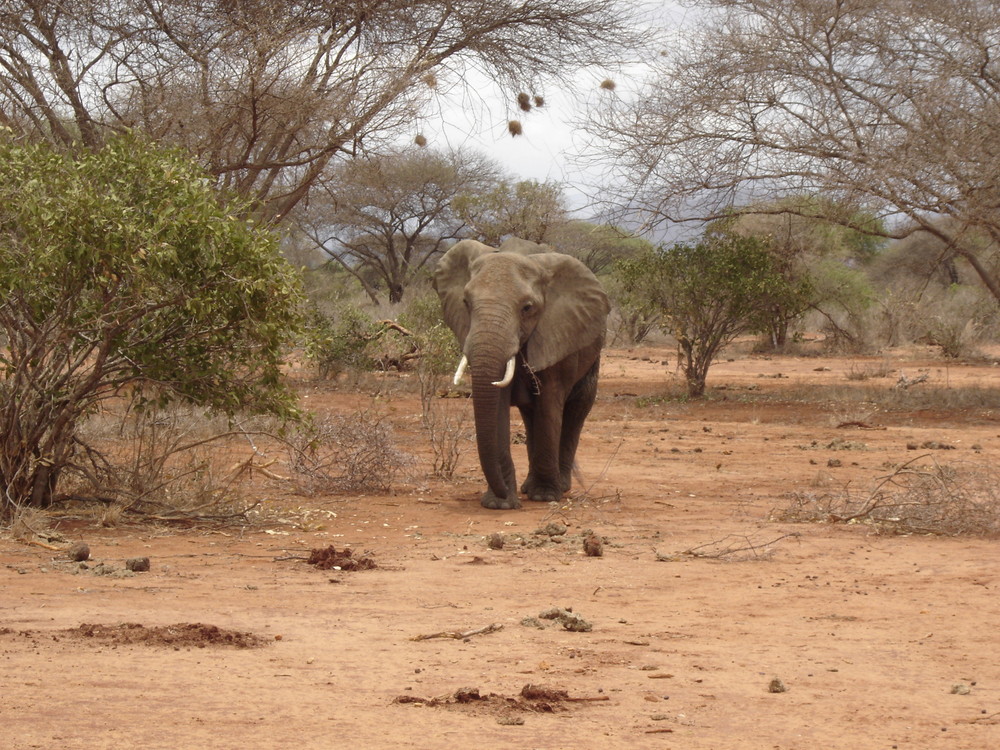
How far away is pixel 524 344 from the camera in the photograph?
9023mm

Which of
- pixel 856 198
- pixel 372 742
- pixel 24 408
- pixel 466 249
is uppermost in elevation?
pixel 856 198

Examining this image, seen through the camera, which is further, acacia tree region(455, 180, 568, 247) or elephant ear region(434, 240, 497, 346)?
acacia tree region(455, 180, 568, 247)

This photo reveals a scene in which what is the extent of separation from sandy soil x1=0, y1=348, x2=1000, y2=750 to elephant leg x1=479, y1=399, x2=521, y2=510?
194mm

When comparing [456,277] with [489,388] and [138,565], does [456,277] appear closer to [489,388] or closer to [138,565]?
[489,388]

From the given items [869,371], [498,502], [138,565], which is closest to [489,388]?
[498,502]

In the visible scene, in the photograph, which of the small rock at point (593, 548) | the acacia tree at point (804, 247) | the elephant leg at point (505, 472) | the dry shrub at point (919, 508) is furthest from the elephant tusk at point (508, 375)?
the acacia tree at point (804, 247)

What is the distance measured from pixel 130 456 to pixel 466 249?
304 cm

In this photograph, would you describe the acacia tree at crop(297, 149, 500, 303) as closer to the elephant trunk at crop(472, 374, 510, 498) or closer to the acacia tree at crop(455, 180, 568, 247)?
the acacia tree at crop(455, 180, 568, 247)

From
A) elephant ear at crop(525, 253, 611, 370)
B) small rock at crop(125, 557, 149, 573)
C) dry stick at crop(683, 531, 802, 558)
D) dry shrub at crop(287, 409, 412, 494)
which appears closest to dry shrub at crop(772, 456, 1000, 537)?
dry stick at crop(683, 531, 802, 558)

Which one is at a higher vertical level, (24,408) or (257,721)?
(24,408)

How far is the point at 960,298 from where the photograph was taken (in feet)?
105

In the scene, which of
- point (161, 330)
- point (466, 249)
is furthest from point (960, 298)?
point (161, 330)

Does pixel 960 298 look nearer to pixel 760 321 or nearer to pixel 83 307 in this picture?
pixel 760 321

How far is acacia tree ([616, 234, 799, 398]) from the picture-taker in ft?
61.6
